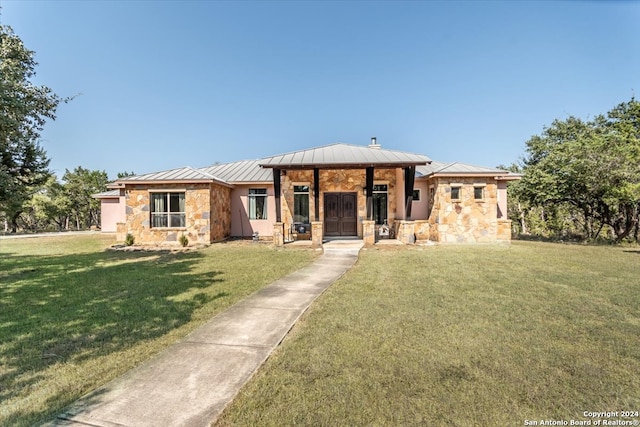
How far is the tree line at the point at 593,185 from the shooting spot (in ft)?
41.1

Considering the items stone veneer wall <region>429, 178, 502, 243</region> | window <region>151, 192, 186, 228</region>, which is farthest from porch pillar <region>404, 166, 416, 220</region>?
window <region>151, 192, 186, 228</region>

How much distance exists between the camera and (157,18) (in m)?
11.6

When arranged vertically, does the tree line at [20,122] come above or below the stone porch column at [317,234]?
above

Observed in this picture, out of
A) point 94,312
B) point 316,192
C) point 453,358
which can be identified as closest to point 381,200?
point 316,192

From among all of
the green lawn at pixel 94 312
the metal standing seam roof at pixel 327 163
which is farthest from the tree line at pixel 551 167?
the green lawn at pixel 94 312

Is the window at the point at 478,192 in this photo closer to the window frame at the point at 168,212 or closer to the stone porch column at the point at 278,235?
the stone porch column at the point at 278,235

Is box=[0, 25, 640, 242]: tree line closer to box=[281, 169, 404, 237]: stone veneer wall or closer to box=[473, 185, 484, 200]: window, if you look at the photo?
box=[473, 185, 484, 200]: window

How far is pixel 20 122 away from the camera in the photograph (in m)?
8.37

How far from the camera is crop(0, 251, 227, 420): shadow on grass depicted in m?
3.29

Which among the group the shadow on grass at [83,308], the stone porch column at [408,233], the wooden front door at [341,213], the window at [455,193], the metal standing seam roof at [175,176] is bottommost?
the shadow on grass at [83,308]

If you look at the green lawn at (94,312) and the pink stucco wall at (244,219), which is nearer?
the green lawn at (94,312)

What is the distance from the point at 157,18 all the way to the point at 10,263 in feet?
35.4

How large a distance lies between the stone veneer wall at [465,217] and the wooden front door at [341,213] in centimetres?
412

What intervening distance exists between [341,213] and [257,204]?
493 cm
